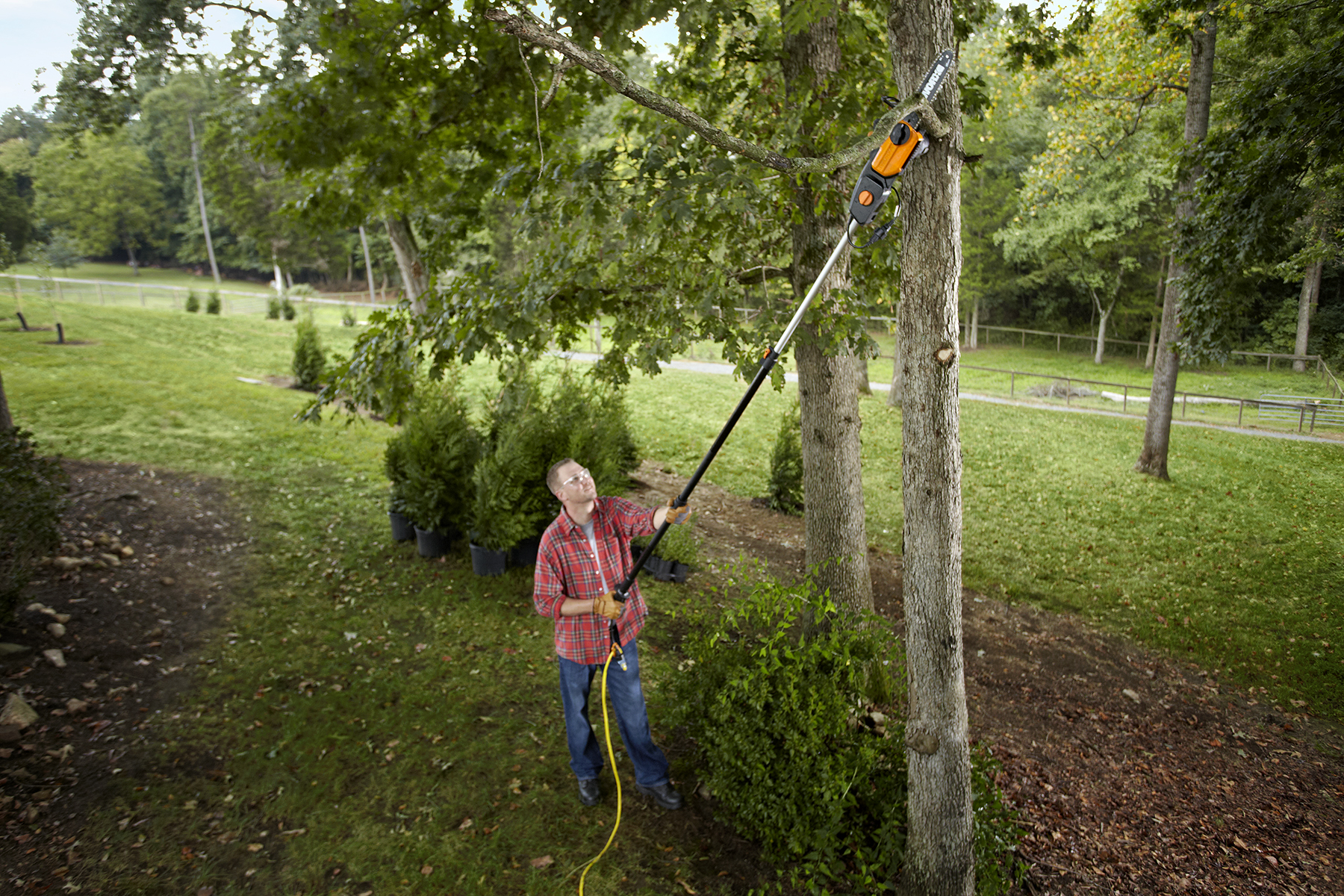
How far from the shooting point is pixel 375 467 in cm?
997

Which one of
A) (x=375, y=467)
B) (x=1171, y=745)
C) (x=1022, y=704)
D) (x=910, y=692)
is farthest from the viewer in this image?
(x=375, y=467)

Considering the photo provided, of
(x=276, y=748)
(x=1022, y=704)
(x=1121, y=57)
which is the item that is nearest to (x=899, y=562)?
(x=1022, y=704)

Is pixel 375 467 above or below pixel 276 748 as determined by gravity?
above

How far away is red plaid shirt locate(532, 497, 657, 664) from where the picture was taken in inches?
145

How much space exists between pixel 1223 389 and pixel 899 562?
7429mm

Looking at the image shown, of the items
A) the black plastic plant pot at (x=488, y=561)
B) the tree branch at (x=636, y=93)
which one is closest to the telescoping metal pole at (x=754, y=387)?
the tree branch at (x=636, y=93)

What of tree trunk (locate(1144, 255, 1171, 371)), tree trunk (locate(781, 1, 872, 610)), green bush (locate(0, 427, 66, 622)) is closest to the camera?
green bush (locate(0, 427, 66, 622))

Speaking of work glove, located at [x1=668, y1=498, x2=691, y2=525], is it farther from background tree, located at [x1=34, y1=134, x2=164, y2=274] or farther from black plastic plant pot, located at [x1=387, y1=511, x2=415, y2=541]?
background tree, located at [x1=34, y1=134, x2=164, y2=274]

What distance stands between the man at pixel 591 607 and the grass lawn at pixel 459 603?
0.31 m

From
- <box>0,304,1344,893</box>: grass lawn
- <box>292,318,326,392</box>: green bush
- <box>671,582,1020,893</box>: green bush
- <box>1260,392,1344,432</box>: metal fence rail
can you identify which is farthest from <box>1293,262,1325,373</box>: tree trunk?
<box>292,318,326,392</box>: green bush

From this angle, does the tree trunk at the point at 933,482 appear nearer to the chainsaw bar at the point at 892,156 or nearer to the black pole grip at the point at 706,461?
the chainsaw bar at the point at 892,156

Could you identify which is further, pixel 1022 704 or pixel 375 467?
pixel 375 467

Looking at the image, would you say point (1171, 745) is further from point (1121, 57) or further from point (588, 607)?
point (1121, 57)

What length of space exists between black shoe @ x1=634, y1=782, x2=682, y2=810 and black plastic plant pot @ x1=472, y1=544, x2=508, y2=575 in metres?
3.16
